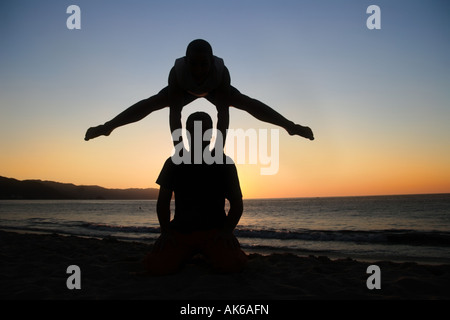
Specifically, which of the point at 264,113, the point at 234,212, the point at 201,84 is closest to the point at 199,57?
the point at 201,84

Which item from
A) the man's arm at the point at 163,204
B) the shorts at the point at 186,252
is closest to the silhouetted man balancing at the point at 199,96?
the man's arm at the point at 163,204

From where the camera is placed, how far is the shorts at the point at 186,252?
11.4 ft

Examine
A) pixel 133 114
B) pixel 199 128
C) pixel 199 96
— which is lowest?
pixel 199 128

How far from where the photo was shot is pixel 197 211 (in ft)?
11.6

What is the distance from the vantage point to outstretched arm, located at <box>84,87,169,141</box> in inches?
146

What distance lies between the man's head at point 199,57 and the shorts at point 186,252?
5.55 feet

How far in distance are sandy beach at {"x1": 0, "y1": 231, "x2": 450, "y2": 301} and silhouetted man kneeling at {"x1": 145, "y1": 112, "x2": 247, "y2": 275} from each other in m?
0.19

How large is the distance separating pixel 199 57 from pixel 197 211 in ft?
5.27

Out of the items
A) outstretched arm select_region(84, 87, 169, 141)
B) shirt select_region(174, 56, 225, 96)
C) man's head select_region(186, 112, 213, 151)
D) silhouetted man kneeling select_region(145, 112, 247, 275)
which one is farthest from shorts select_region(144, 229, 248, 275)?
shirt select_region(174, 56, 225, 96)

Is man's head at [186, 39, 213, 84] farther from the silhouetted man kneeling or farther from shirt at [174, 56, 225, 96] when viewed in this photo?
the silhouetted man kneeling

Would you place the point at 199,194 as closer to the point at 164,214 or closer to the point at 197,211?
the point at 197,211
